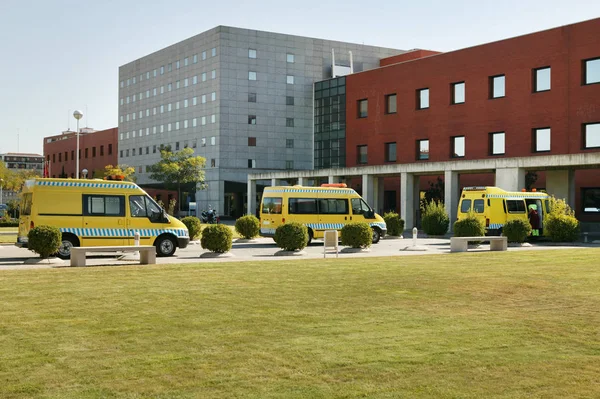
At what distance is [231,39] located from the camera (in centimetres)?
8000

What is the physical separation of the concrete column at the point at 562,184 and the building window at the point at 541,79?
7.78 m

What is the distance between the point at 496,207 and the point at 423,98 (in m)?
26.7

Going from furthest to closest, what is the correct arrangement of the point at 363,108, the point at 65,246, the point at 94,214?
the point at 363,108, the point at 94,214, the point at 65,246

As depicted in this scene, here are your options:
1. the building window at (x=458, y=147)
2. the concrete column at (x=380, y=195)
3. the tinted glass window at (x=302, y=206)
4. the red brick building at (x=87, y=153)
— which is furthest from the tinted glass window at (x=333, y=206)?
the red brick building at (x=87, y=153)

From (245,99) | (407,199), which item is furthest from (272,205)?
(245,99)

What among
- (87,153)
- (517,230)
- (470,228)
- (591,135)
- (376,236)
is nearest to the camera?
(517,230)

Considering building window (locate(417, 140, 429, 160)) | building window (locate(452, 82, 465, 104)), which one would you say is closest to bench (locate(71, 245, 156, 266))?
building window (locate(452, 82, 465, 104))

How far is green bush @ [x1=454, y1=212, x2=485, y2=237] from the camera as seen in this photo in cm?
2927

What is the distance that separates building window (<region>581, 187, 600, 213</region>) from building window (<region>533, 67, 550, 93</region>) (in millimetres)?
7061

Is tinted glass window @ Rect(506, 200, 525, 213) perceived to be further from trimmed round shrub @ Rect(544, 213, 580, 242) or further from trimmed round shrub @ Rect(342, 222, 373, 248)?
trimmed round shrub @ Rect(342, 222, 373, 248)

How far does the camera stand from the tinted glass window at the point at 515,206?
3281cm

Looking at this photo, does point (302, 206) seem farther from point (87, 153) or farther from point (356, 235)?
point (87, 153)

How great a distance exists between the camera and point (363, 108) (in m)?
65.0

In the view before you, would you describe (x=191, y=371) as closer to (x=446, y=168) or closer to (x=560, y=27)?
(x=446, y=168)
